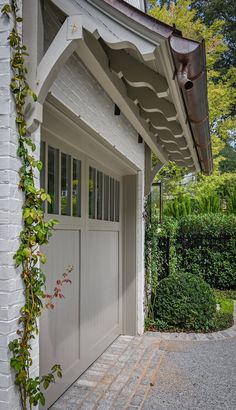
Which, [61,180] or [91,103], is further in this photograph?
[61,180]

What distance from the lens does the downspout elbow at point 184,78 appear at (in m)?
2.09

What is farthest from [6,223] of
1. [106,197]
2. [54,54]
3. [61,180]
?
[106,197]

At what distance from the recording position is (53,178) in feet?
10.3

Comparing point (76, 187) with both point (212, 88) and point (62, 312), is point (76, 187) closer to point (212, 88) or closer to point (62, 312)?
point (62, 312)

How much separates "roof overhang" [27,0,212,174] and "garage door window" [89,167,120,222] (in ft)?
3.37

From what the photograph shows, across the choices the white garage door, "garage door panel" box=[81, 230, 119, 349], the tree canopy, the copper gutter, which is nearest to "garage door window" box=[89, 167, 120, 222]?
the white garage door

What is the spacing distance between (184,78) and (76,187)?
5.98 feet

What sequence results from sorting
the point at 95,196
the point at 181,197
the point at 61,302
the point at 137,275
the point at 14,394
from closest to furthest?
the point at 14,394
the point at 61,302
the point at 95,196
the point at 137,275
the point at 181,197

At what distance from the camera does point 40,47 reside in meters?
2.00

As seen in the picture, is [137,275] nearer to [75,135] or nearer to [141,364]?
[141,364]

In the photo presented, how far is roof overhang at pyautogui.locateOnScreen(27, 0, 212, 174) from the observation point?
1.96 metres

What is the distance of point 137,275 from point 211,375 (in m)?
1.72

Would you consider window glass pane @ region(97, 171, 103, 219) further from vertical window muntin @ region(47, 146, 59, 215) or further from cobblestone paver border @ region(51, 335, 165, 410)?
cobblestone paver border @ region(51, 335, 165, 410)

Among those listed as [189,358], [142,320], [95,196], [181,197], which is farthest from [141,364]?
[181,197]
